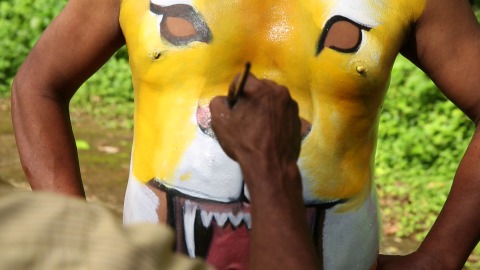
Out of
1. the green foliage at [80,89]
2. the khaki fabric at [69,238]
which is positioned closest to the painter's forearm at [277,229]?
the khaki fabric at [69,238]

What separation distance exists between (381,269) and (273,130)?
0.80 meters

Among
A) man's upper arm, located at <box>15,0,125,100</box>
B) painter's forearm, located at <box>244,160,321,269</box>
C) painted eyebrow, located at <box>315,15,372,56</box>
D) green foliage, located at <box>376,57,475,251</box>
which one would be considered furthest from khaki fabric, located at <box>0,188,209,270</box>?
green foliage, located at <box>376,57,475,251</box>

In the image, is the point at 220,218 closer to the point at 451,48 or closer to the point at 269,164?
the point at 269,164

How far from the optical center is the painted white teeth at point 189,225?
1.99 m

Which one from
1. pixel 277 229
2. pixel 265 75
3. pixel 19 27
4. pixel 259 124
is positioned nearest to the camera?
pixel 277 229

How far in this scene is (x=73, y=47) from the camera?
7.14 ft

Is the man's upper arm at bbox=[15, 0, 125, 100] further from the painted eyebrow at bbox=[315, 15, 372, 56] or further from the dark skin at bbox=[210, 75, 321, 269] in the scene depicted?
the dark skin at bbox=[210, 75, 321, 269]

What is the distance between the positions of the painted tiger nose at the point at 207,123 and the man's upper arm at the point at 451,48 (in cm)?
33

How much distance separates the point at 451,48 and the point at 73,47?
88 cm

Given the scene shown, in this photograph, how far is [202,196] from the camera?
1.98 m

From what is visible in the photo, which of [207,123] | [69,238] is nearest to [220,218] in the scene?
[207,123]

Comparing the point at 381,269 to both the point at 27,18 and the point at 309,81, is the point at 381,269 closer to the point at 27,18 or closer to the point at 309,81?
the point at 309,81

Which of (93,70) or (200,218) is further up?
(93,70)

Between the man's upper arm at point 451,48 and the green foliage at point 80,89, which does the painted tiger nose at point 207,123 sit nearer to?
the man's upper arm at point 451,48
